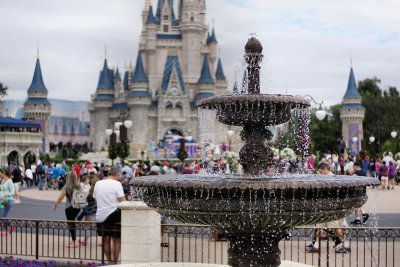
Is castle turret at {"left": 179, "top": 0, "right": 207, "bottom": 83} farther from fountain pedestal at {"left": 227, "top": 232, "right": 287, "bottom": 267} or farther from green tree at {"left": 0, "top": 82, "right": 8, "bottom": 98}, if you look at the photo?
fountain pedestal at {"left": 227, "top": 232, "right": 287, "bottom": 267}

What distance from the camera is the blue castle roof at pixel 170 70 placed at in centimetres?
8838

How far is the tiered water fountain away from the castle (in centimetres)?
7635

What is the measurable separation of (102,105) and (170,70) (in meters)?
10.9

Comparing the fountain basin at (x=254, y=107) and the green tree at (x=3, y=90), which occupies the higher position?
the green tree at (x=3, y=90)

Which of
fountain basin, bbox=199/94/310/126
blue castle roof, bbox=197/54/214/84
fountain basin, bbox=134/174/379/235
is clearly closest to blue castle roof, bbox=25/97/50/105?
blue castle roof, bbox=197/54/214/84

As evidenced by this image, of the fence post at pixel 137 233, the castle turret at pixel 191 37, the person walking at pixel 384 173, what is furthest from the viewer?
the castle turret at pixel 191 37

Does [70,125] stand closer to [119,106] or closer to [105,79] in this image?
[105,79]

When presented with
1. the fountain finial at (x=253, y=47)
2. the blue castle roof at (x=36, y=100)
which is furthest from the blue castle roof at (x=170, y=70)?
the fountain finial at (x=253, y=47)

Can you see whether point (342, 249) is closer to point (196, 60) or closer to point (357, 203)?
point (357, 203)

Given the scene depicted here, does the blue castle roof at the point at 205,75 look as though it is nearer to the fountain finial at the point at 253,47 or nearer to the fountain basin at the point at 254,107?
the fountain finial at the point at 253,47

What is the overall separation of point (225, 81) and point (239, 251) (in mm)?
87520

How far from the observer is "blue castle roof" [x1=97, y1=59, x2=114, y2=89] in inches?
3649

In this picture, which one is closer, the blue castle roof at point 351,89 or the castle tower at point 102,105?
the blue castle roof at point 351,89

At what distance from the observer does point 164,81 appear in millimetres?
88875
